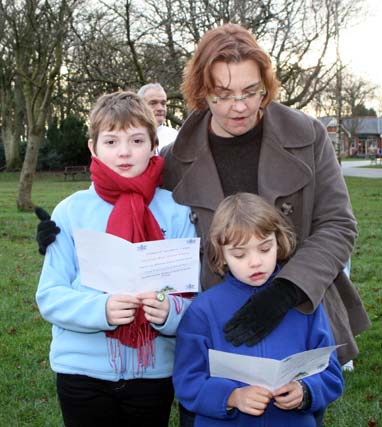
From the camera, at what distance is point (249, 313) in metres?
2.28

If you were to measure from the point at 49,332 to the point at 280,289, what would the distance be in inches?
174

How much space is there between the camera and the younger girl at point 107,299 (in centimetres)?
244

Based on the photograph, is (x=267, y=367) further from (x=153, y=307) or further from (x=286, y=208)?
(x=286, y=208)

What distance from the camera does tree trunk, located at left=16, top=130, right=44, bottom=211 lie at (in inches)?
672

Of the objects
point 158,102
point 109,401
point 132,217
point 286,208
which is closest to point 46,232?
point 132,217

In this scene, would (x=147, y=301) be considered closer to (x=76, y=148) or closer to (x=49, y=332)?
(x=49, y=332)

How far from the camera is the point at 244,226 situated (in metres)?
2.37

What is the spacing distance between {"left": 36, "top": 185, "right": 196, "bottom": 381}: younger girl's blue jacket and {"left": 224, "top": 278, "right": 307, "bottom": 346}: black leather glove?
0.27m

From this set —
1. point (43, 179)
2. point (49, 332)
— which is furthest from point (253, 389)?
point (43, 179)

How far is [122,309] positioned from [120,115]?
79 cm

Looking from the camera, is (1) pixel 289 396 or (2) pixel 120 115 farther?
(2) pixel 120 115

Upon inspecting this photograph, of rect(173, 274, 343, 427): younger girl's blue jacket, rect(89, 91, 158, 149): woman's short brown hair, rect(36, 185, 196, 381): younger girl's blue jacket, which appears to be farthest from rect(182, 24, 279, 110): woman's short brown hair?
rect(173, 274, 343, 427): younger girl's blue jacket

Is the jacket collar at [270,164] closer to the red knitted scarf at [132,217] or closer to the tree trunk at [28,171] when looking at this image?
the red knitted scarf at [132,217]

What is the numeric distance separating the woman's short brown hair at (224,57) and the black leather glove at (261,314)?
2.65 feet
